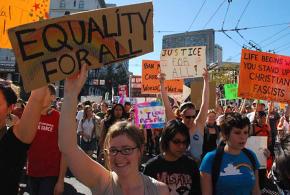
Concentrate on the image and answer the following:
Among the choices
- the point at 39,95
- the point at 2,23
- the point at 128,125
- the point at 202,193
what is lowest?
the point at 202,193

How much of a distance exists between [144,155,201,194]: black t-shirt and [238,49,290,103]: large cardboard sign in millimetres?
4334

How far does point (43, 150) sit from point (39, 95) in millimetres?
1745

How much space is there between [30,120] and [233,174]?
1.76 metres

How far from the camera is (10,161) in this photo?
2652mm

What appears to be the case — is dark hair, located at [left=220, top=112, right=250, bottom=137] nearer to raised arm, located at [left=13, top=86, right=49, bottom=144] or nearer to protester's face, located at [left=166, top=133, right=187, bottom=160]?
protester's face, located at [left=166, top=133, right=187, bottom=160]

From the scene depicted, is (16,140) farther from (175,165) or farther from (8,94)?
(175,165)

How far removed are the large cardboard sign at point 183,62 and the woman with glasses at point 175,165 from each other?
4.16 metres

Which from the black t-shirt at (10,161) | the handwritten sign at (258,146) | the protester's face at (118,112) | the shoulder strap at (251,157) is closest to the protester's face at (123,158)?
the black t-shirt at (10,161)

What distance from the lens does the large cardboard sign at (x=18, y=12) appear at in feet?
16.2

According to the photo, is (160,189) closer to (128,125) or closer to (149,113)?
(128,125)

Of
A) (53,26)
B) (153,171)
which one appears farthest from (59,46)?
(153,171)

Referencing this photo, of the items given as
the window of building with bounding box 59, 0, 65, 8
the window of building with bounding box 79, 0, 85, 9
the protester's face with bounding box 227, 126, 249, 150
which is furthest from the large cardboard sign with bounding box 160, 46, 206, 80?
the window of building with bounding box 59, 0, 65, 8

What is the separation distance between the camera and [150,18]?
2973mm

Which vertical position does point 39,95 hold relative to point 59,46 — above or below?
below
